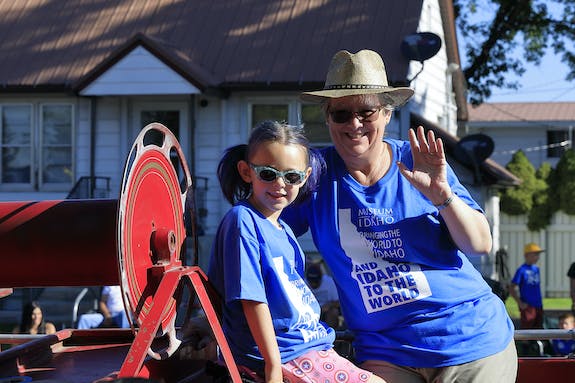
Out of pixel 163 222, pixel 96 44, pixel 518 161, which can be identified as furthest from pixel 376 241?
pixel 518 161

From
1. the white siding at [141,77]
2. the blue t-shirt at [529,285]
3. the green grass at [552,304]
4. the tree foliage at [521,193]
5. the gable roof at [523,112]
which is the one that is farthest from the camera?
the gable roof at [523,112]

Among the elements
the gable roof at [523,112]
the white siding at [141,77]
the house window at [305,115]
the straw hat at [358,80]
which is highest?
the gable roof at [523,112]

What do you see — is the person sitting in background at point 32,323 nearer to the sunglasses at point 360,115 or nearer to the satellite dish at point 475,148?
the sunglasses at point 360,115

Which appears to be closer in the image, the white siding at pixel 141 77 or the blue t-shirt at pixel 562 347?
the blue t-shirt at pixel 562 347

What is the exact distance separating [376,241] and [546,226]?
88.6 feet

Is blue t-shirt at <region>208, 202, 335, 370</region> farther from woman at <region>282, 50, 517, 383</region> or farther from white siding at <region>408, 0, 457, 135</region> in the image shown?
white siding at <region>408, 0, 457, 135</region>

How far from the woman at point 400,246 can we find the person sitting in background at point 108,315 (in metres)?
6.94

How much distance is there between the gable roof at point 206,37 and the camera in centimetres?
1538

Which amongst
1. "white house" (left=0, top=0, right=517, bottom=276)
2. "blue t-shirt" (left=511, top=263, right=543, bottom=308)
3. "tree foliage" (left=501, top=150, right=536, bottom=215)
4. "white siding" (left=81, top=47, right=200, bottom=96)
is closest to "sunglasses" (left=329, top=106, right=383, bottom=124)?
"blue t-shirt" (left=511, top=263, right=543, bottom=308)

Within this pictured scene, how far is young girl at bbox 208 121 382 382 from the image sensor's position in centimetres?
275

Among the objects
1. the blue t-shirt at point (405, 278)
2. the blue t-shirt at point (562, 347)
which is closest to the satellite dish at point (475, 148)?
the blue t-shirt at point (562, 347)

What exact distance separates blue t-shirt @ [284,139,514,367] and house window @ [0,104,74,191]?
14.1 metres

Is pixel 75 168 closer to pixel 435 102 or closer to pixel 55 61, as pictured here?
pixel 55 61

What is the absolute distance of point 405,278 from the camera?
3.06 m
